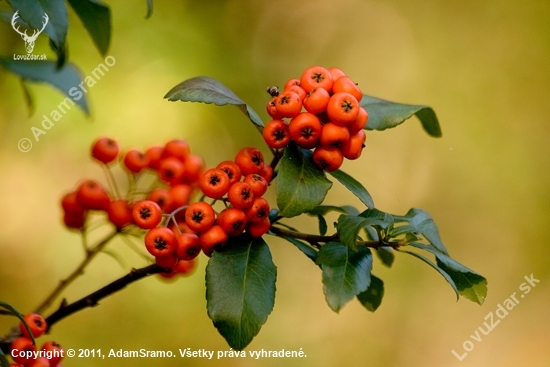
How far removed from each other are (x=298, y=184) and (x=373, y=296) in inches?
10.8

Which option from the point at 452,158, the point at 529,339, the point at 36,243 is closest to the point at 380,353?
the point at 529,339

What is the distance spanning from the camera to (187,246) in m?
0.63

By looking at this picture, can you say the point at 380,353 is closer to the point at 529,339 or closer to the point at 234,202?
the point at 529,339

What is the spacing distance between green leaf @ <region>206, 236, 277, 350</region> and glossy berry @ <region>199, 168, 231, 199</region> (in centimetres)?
7

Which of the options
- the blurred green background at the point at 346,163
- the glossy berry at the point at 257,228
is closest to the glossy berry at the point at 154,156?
the glossy berry at the point at 257,228

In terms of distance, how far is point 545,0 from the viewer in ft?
6.18

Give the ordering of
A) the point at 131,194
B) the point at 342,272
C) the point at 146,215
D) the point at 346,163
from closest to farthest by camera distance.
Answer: the point at 342,272, the point at 146,215, the point at 131,194, the point at 346,163

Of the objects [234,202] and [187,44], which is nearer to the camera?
[234,202]

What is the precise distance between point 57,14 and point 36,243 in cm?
107

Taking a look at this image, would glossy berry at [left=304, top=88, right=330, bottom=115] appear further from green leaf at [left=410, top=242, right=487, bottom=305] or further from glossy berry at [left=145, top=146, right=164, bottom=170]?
glossy berry at [left=145, top=146, right=164, bottom=170]

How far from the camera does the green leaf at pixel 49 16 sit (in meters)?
0.61

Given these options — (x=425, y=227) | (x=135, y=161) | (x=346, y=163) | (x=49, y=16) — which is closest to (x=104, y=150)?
(x=135, y=161)

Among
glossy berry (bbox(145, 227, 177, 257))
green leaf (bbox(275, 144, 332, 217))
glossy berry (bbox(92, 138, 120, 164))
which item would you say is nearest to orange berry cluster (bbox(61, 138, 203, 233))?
glossy berry (bbox(92, 138, 120, 164))

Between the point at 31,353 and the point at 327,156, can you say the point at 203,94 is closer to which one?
the point at 327,156
